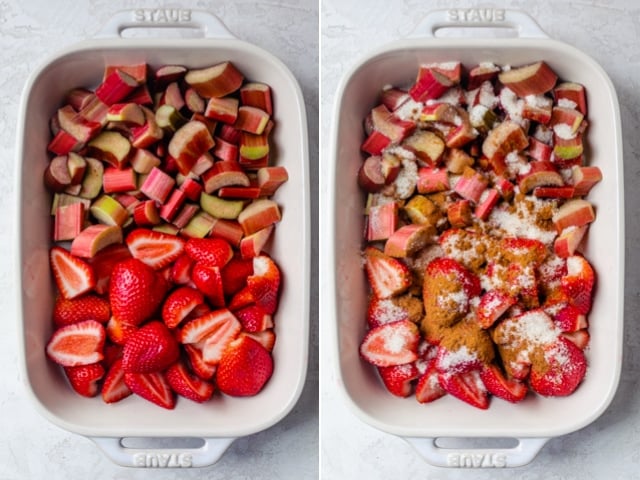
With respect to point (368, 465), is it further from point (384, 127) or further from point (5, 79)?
point (5, 79)

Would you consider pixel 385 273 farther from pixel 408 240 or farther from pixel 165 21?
pixel 165 21

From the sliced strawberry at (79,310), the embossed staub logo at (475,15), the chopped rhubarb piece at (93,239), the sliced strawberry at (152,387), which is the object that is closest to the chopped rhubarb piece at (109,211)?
the chopped rhubarb piece at (93,239)

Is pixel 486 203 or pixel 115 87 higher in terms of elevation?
pixel 115 87

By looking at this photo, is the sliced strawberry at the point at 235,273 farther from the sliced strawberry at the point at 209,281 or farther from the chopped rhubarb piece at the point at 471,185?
the chopped rhubarb piece at the point at 471,185

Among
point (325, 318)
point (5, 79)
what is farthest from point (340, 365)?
point (5, 79)

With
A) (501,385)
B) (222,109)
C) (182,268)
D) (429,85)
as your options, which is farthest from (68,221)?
(501,385)
